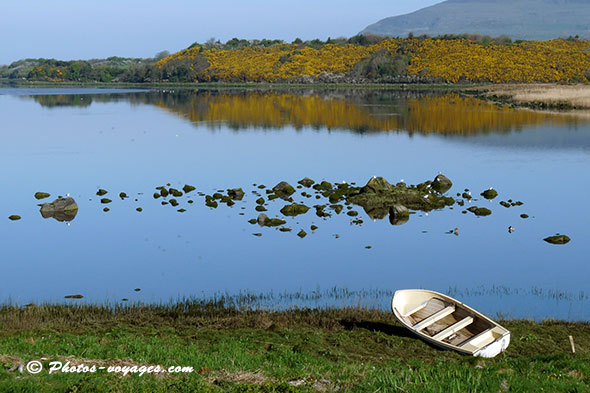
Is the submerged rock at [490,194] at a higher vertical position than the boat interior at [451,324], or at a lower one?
lower

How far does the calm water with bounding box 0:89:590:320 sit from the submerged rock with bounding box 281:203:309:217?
81 centimetres

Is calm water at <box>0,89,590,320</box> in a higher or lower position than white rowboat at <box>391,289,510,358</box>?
lower

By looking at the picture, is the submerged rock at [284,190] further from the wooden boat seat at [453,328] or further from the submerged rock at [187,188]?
the wooden boat seat at [453,328]

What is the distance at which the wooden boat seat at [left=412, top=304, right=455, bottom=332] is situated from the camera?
2073cm

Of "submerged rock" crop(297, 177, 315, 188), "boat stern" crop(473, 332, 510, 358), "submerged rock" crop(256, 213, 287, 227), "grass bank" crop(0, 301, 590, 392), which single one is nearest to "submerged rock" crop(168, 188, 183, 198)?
"submerged rock" crop(297, 177, 315, 188)

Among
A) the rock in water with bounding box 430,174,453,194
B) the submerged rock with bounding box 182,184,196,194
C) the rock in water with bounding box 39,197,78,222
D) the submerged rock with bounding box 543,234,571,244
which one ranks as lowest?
the submerged rock with bounding box 543,234,571,244

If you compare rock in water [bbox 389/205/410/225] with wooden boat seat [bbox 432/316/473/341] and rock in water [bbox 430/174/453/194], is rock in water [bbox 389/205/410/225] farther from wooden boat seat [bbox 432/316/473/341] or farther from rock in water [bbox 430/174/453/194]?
wooden boat seat [bbox 432/316/473/341]

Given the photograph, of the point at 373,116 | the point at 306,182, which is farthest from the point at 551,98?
the point at 306,182

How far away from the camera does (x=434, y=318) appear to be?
2117cm

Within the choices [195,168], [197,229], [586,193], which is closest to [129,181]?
[195,168]

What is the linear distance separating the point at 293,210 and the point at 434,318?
69.2 ft

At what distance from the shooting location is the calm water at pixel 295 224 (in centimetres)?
2878

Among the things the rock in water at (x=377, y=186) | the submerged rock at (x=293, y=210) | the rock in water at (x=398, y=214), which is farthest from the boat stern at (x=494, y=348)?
the rock in water at (x=377, y=186)

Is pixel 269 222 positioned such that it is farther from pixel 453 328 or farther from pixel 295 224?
pixel 453 328
